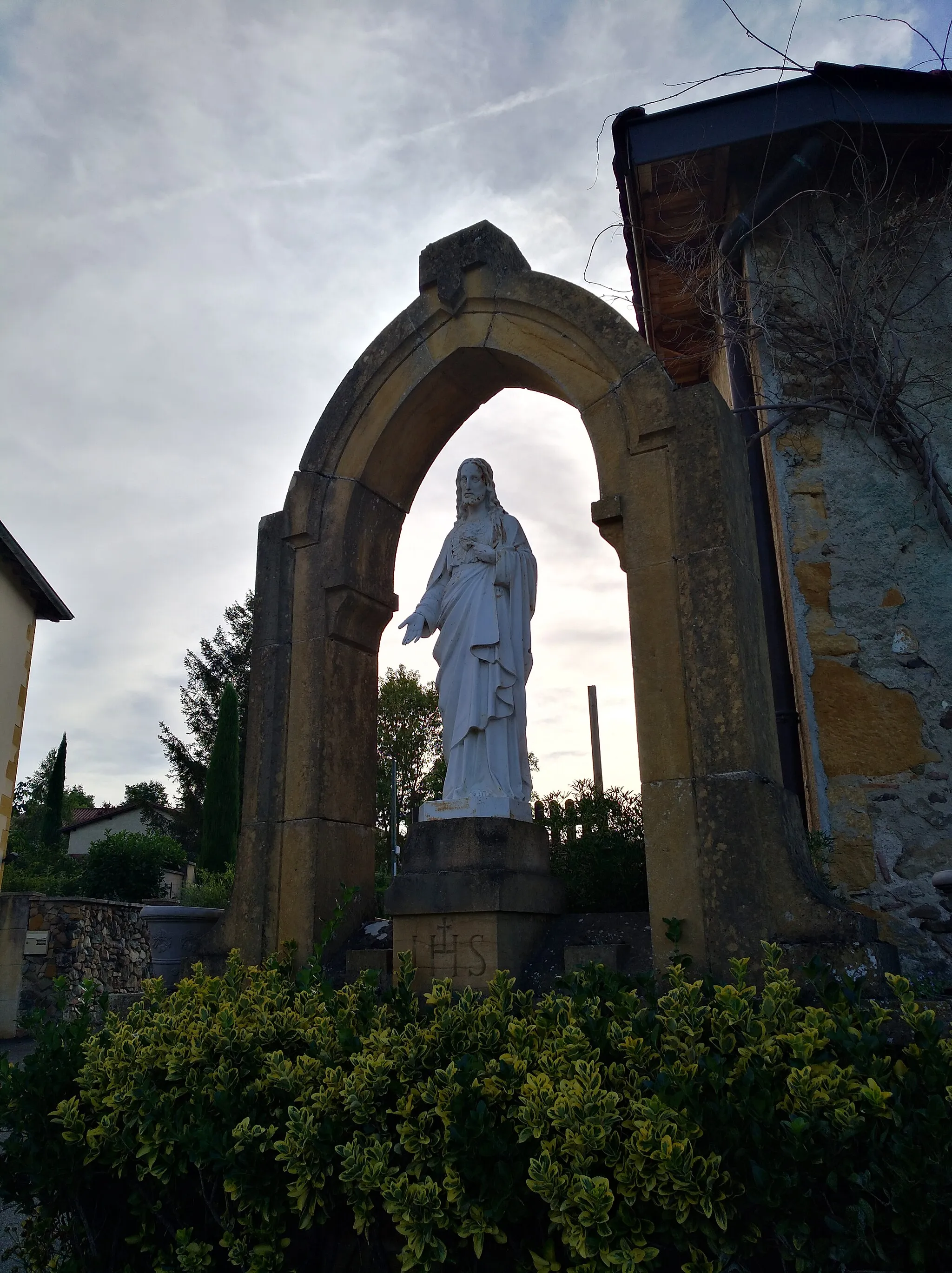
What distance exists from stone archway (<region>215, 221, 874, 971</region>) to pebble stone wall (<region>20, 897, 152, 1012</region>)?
868 cm

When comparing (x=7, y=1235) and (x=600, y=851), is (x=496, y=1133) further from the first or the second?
(x=7, y=1235)

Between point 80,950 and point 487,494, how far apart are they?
11.9 meters

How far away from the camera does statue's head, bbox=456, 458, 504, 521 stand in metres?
5.40

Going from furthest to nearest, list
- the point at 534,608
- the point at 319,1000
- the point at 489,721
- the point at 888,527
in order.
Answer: the point at 888,527, the point at 534,608, the point at 489,721, the point at 319,1000

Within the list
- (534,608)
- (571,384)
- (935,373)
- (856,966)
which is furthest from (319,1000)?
(935,373)

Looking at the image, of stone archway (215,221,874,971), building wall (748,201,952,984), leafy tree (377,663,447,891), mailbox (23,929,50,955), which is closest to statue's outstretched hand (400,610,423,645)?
stone archway (215,221,874,971)

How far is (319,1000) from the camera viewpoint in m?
3.72

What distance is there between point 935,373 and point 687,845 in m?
4.01

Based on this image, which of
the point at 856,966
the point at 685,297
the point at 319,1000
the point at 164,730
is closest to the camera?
the point at 856,966

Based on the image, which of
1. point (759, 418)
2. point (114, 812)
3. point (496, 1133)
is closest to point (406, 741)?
point (114, 812)

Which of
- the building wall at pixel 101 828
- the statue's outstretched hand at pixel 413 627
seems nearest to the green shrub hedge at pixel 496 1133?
the statue's outstretched hand at pixel 413 627

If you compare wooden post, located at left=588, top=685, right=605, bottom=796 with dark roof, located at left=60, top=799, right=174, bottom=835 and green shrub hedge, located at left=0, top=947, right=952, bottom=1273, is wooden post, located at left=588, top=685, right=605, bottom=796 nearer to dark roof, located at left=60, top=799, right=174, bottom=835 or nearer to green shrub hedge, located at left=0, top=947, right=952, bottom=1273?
green shrub hedge, located at left=0, top=947, right=952, bottom=1273

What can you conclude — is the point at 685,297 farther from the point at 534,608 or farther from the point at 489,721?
the point at 489,721

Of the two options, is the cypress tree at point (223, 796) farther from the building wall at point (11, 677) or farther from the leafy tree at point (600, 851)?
the leafy tree at point (600, 851)
